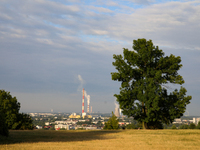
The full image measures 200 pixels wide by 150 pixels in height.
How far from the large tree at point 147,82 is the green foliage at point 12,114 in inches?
682

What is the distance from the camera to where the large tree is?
3809 cm

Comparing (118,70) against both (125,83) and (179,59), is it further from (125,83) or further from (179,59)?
(179,59)

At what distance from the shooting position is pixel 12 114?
145 ft

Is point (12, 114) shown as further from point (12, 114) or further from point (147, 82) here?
point (147, 82)

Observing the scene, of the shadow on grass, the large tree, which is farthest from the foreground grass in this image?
the large tree

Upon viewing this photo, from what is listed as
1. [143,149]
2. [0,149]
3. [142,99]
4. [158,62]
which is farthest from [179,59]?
[0,149]

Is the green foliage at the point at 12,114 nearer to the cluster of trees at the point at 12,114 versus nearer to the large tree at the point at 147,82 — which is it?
the cluster of trees at the point at 12,114

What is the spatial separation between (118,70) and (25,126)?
1835cm

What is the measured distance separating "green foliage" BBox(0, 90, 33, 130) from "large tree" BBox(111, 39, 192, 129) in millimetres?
17327

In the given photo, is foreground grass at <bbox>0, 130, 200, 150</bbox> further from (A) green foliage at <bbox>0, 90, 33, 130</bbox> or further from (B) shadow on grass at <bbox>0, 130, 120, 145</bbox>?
(A) green foliage at <bbox>0, 90, 33, 130</bbox>

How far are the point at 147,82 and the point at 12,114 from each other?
2216cm

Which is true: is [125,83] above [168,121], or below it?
above

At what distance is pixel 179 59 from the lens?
40344mm

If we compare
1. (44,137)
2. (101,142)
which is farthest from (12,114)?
(101,142)
